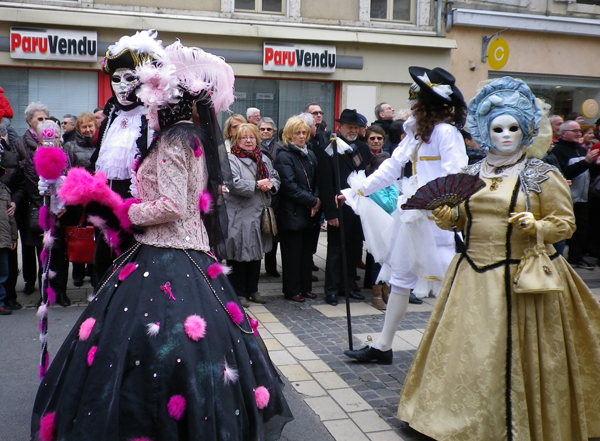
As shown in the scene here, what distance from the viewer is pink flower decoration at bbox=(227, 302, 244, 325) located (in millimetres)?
3396

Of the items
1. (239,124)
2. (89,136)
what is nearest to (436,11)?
(239,124)

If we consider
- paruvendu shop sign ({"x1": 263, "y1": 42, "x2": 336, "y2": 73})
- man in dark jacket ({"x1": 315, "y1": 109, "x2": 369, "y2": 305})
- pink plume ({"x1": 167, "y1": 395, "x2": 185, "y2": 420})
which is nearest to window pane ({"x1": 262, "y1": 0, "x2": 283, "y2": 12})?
paruvendu shop sign ({"x1": 263, "y1": 42, "x2": 336, "y2": 73})

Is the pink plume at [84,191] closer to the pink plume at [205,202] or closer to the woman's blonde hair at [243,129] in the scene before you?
the pink plume at [205,202]

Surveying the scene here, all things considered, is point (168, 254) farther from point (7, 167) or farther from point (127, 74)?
point (7, 167)

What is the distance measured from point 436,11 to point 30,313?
1189 cm

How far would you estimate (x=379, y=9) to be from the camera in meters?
15.0

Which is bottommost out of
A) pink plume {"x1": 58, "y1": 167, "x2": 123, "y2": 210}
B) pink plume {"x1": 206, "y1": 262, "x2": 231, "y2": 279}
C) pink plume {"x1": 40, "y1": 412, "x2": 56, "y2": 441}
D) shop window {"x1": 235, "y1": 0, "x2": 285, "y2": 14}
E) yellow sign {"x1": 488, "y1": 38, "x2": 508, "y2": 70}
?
pink plume {"x1": 40, "y1": 412, "x2": 56, "y2": 441}

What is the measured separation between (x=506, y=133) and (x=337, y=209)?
3.62m

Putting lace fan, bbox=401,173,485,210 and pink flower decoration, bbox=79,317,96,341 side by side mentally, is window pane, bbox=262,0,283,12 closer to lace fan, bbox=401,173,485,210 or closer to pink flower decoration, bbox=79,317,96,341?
lace fan, bbox=401,173,485,210

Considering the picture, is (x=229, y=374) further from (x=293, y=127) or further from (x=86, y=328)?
(x=293, y=127)

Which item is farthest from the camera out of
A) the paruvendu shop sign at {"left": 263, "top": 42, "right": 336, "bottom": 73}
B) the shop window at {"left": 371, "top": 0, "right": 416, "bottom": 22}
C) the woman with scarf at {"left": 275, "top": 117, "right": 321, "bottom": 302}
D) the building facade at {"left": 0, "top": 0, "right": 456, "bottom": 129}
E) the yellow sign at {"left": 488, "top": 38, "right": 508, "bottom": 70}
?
the shop window at {"left": 371, "top": 0, "right": 416, "bottom": 22}

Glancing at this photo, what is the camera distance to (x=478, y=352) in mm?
3535

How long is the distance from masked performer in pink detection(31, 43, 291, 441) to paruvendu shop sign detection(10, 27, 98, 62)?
1012cm

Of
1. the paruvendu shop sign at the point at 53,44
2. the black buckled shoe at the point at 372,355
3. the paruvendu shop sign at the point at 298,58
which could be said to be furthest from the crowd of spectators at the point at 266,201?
the paruvendu shop sign at the point at 298,58
